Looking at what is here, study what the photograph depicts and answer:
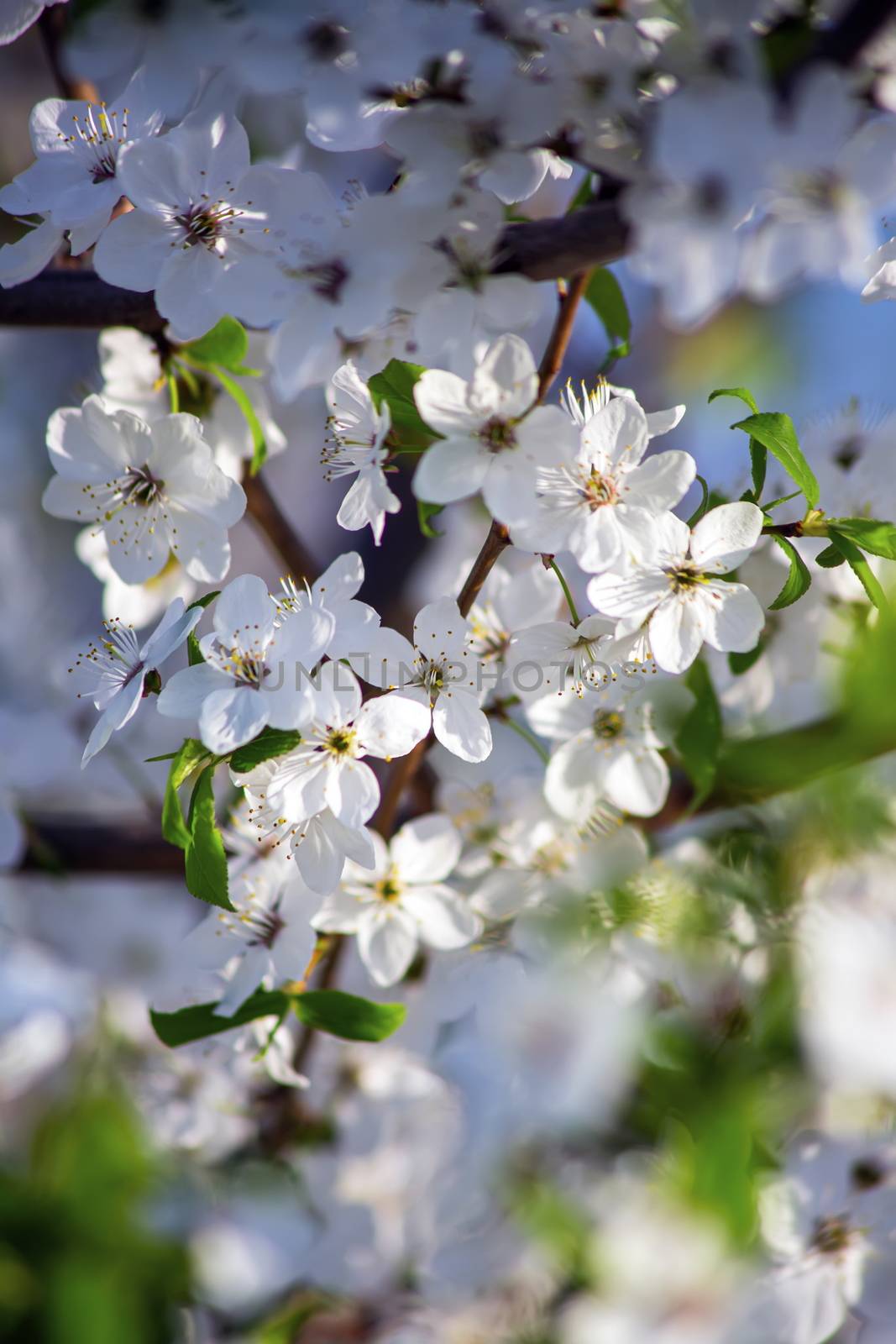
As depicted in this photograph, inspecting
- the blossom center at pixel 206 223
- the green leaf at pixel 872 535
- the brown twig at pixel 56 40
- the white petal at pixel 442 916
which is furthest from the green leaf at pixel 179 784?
the brown twig at pixel 56 40

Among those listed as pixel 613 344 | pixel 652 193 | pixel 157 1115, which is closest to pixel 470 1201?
pixel 157 1115

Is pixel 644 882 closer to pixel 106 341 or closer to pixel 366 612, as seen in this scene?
pixel 366 612

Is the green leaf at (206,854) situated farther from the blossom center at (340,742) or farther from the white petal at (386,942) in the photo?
the white petal at (386,942)

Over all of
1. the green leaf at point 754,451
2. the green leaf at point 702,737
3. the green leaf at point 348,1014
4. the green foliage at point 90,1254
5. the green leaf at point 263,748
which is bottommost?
the green foliage at point 90,1254

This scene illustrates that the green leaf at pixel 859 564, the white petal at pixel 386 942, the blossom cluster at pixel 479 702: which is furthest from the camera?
the white petal at pixel 386 942

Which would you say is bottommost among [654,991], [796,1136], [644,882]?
[796,1136]

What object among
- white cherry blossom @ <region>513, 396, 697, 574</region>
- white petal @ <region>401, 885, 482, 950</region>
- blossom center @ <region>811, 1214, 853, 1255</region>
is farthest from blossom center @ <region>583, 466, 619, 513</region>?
blossom center @ <region>811, 1214, 853, 1255</region>
